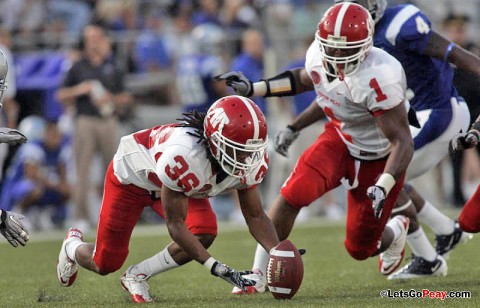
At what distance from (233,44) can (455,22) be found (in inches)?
126

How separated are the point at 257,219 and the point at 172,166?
0.60m

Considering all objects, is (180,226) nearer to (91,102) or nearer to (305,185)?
(305,185)

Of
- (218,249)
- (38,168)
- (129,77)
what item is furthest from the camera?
(129,77)

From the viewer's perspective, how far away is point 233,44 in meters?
12.6

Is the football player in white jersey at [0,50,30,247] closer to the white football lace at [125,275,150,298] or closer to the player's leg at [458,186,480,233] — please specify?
the white football lace at [125,275,150,298]

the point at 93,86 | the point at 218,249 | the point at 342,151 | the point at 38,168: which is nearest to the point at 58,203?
the point at 38,168

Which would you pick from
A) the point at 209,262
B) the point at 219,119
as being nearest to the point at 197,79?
Result: the point at 219,119

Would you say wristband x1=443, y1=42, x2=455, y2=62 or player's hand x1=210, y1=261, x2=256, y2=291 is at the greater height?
wristband x1=443, y1=42, x2=455, y2=62

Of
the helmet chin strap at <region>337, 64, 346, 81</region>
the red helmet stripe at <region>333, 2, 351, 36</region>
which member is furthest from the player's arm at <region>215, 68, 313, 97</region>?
the red helmet stripe at <region>333, 2, 351, 36</region>

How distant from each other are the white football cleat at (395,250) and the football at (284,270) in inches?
47.8

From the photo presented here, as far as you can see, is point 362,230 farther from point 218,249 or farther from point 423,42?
point 218,249

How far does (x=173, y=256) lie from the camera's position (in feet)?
17.9

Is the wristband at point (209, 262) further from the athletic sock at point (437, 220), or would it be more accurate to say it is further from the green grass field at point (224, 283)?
the athletic sock at point (437, 220)

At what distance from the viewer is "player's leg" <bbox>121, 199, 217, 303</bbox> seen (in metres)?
5.46
